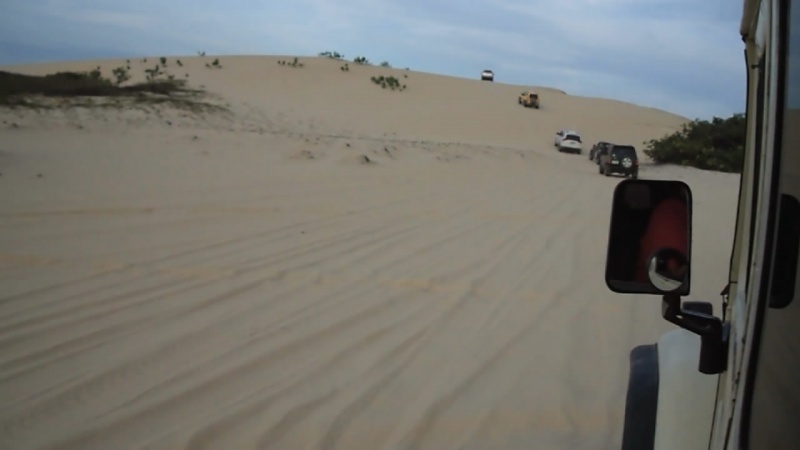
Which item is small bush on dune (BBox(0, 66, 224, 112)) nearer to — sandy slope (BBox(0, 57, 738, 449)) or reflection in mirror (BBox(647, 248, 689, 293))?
sandy slope (BBox(0, 57, 738, 449))

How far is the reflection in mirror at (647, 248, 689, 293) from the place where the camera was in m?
1.79

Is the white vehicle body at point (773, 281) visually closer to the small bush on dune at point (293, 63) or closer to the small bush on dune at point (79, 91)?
the small bush on dune at point (79, 91)

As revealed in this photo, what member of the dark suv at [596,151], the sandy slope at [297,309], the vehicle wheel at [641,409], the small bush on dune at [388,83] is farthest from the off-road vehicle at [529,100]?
the vehicle wheel at [641,409]

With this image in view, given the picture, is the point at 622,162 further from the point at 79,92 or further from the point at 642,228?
the point at 642,228

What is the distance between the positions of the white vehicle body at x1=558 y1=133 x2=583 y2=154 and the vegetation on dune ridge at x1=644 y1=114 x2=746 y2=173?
6.04 m

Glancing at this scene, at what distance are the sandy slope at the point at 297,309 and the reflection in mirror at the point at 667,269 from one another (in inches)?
97.2

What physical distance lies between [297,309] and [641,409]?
3.88 m

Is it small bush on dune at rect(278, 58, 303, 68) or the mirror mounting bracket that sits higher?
small bush on dune at rect(278, 58, 303, 68)

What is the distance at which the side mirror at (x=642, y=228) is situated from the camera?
2.02 metres

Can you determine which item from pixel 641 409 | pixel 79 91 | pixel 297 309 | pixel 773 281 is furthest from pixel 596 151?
pixel 773 281

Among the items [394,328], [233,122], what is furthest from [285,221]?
[233,122]

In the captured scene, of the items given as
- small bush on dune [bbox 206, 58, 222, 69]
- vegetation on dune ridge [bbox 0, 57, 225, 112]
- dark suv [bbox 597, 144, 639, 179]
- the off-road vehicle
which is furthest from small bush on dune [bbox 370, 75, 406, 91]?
dark suv [bbox 597, 144, 639, 179]

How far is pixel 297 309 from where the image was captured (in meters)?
6.16

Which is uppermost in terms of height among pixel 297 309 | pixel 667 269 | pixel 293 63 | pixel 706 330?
pixel 293 63
